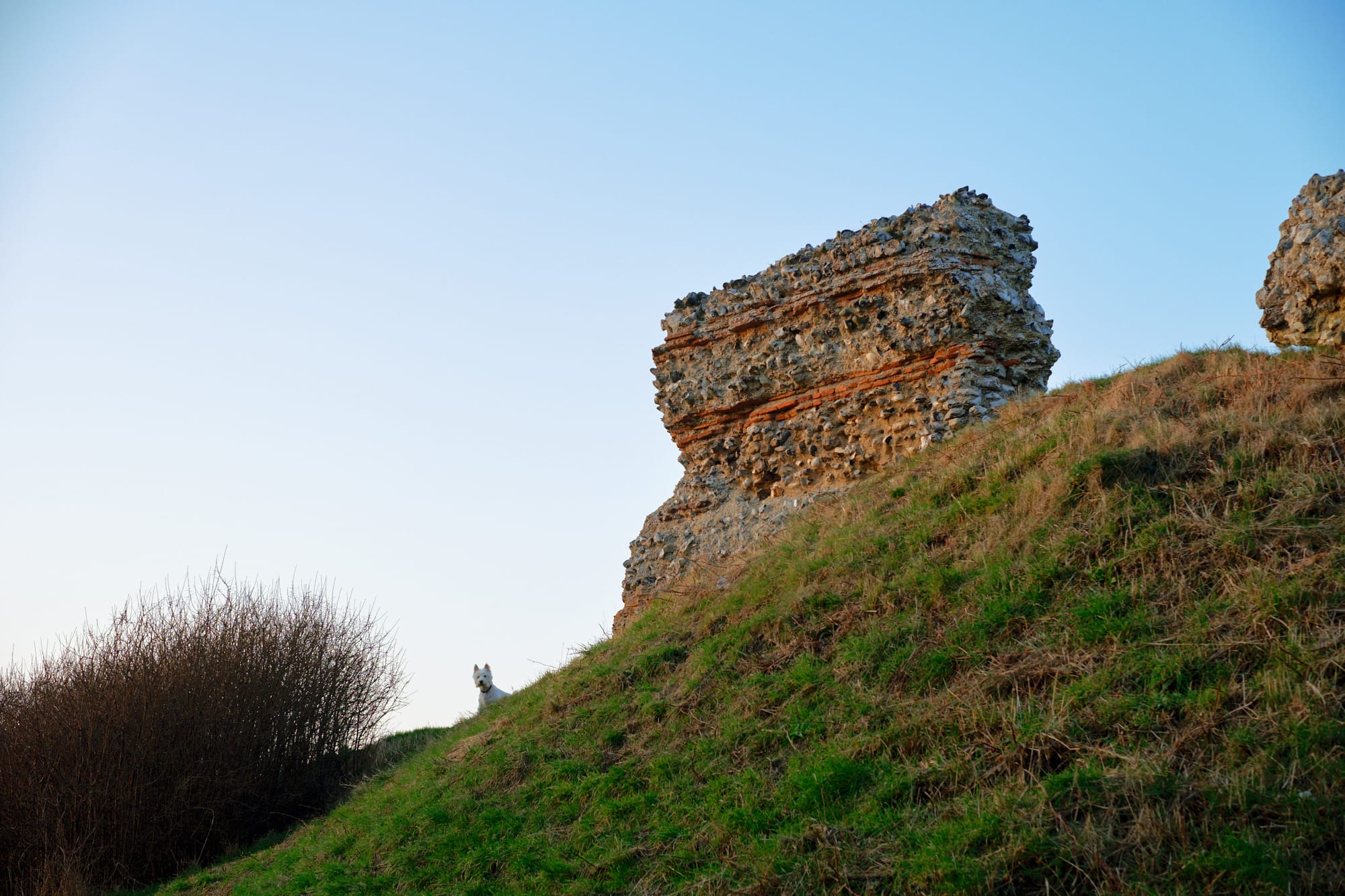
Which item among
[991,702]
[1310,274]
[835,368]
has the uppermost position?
[835,368]

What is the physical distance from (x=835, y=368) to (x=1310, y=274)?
540 centimetres

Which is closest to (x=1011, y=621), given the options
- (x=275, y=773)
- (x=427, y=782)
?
(x=427, y=782)

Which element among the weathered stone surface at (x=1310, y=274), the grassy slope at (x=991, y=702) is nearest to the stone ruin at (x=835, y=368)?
the grassy slope at (x=991, y=702)

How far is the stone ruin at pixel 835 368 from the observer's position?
37.4ft

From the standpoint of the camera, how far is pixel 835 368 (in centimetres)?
1216

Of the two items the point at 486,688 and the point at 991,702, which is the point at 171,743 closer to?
the point at 486,688

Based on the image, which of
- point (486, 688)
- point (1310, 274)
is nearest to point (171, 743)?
point (486, 688)

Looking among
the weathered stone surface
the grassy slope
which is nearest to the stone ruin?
the grassy slope

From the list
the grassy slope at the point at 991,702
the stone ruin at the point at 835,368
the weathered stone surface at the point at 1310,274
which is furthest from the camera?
the stone ruin at the point at 835,368

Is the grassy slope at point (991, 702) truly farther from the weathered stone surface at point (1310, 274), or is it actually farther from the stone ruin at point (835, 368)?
the stone ruin at point (835, 368)

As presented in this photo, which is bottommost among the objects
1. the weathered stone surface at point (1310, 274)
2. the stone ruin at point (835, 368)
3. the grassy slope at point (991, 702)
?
the grassy slope at point (991, 702)

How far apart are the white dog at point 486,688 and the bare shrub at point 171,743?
291 centimetres

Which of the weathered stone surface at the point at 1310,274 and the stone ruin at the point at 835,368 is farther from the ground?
the stone ruin at the point at 835,368

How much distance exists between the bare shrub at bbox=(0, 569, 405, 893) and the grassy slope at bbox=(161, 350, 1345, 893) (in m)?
4.66
